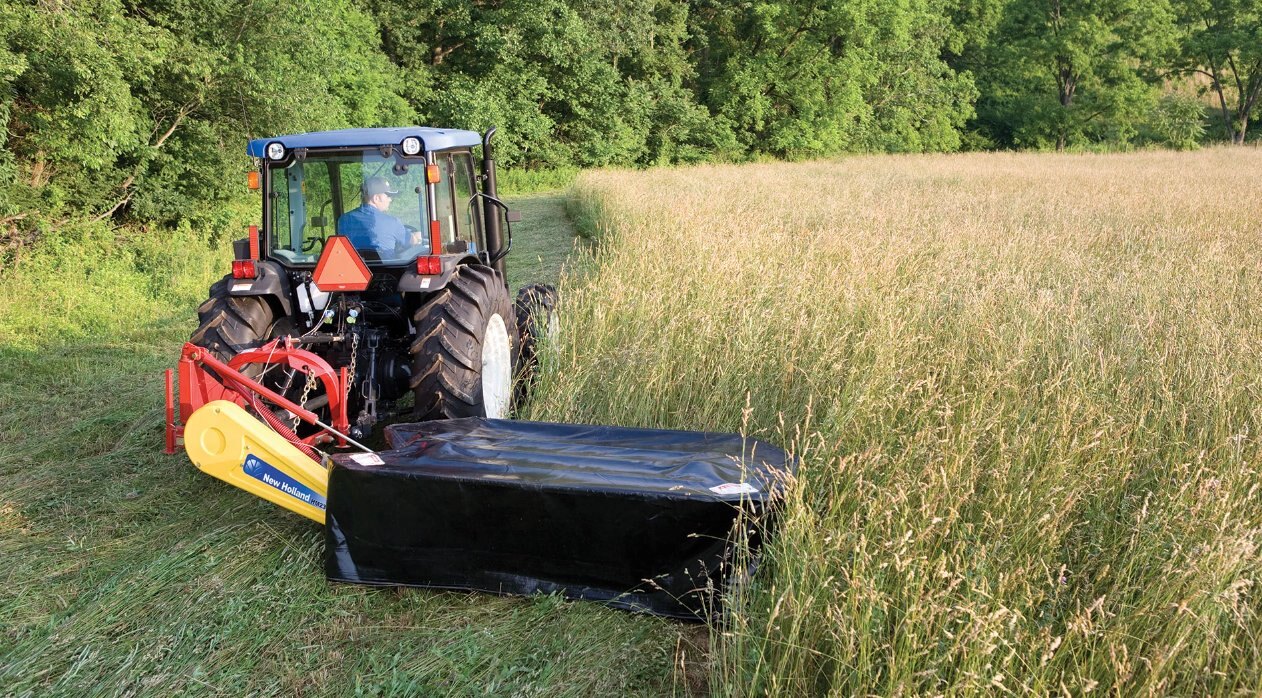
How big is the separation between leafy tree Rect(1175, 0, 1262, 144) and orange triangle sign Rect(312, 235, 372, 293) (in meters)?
41.0

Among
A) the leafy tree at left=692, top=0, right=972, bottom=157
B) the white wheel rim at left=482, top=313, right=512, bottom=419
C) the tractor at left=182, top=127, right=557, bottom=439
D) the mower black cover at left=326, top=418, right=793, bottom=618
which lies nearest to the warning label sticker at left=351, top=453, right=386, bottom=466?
the mower black cover at left=326, top=418, right=793, bottom=618

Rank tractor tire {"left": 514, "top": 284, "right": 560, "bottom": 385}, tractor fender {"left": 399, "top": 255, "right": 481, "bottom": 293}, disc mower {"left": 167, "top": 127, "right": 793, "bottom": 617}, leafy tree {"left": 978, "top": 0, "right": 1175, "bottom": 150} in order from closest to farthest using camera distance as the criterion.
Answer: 1. disc mower {"left": 167, "top": 127, "right": 793, "bottom": 617}
2. tractor fender {"left": 399, "top": 255, "right": 481, "bottom": 293}
3. tractor tire {"left": 514, "top": 284, "right": 560, "bottom": 385}
4. leafy tree {"left": 978, "top": 0, "right": 1175, "bottom": 150}

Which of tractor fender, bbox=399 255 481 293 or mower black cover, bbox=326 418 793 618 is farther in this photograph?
tractor fender, bbox=399 255 481 293

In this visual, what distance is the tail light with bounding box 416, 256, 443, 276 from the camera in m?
4.28

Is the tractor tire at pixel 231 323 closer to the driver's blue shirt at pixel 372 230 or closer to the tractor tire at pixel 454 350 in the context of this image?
the driver's blue shirt at pixel 372 230

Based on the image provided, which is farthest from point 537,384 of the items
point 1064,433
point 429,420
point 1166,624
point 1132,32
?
point 1132,32

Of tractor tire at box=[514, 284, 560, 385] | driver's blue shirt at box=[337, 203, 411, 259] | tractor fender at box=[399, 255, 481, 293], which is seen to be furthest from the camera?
tractor tire at box=[514, 284, 560, 385]

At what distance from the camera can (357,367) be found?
13.9 ft

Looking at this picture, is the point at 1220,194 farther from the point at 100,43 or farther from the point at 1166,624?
the point at 100,43

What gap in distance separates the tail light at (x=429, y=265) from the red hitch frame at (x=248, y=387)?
699mm

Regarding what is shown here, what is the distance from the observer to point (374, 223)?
4.56m

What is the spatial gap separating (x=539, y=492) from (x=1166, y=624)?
1.82m

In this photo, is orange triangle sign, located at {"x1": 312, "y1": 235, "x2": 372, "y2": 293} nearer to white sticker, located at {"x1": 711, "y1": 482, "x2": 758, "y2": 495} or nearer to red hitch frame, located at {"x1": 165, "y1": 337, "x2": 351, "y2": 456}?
red hitch frame, located at {"x1": 165, "y1": 337, "x2": 351, "y2": 456}

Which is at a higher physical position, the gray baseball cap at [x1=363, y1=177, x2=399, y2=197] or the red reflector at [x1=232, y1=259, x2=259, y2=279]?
the gray baseball cap at [x1=363, y1=177, x2=399, y2=197]
